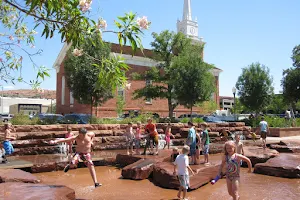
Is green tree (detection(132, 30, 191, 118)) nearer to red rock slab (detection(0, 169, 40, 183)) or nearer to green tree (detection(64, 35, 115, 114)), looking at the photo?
green tree (detection(64, 35, 115, 114))

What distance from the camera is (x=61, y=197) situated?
6.17 metres

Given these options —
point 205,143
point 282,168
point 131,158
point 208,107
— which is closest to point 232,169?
point 205,143

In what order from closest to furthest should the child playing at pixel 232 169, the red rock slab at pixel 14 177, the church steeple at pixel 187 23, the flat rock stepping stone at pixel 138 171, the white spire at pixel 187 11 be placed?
1. the child playing at pixel 232 169
2. the red rock slab at pixel 14 177
3. the flat rock stepping stone at pixel 138 171
4. the church steeple at pixel 187 23
5. the white spire at pixel 187 11

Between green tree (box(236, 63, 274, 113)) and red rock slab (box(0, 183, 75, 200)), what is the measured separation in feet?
89.8

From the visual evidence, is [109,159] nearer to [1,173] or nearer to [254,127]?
[1,173]

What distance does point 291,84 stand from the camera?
103 ft

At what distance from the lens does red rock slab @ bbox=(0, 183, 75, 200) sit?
602 cm

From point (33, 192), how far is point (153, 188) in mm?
3304

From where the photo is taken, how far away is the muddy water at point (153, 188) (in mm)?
7453

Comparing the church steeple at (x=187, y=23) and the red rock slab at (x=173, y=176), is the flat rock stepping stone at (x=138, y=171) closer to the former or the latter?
the red rock slab at (x=173, y=176)

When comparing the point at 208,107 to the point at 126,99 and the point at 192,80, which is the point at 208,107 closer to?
the point at 126,99

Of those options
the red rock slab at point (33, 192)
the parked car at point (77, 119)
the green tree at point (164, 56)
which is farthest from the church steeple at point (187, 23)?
the red rock slab at point (33, 192)

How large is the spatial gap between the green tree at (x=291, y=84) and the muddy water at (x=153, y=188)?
24.0 m

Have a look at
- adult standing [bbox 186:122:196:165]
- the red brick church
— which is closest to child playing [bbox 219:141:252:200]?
adult standing [bbox 186:122:196:165]
